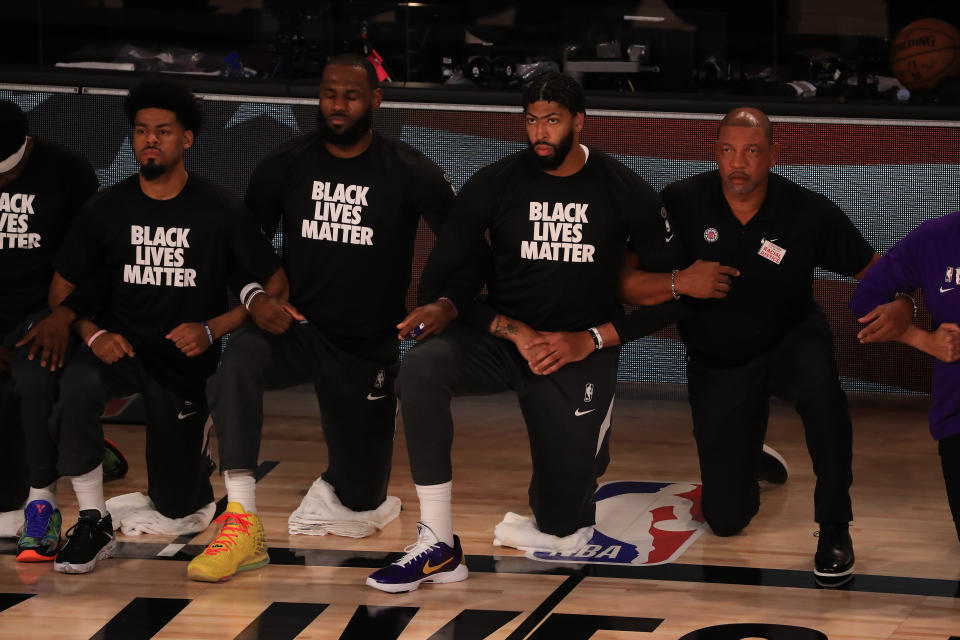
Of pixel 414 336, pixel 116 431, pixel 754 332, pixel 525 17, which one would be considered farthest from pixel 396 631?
pixel 525 17

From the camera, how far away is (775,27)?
886 cm

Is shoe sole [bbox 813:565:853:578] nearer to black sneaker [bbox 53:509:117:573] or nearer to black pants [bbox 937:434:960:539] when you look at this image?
black pants [bbox 937:434:960:539]

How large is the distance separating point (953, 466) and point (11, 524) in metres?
2.97

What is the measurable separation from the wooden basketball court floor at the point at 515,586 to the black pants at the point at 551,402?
220mm

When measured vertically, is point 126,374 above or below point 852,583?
above

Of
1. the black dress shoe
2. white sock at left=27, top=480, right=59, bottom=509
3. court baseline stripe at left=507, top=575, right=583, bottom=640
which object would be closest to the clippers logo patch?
the black dress shoe

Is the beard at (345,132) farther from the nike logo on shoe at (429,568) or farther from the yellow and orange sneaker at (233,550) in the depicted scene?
the nike logo on shoe at (429,568)

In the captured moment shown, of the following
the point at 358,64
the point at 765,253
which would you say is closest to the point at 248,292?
the point at 358,64

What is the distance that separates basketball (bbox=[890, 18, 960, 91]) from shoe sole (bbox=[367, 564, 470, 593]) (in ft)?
14.7

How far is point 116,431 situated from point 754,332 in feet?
9.27

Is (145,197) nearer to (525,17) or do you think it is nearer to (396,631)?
(396,631)

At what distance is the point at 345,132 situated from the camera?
13.6 ft

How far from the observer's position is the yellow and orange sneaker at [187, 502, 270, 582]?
3709 millimetres

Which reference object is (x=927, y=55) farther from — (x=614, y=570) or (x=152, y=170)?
(x=152, y=170)
